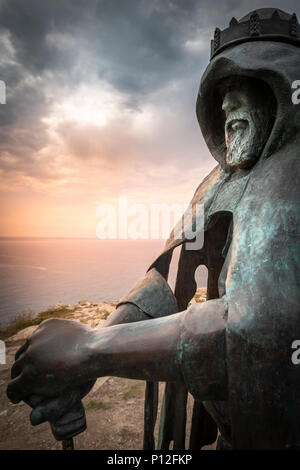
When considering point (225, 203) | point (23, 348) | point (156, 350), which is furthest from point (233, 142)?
point (23, 348)

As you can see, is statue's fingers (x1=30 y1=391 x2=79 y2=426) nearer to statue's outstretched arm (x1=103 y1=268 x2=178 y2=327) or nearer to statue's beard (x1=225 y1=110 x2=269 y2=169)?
statue's outstretched arm (x1=103 y1=268 x2=178 y2=327)

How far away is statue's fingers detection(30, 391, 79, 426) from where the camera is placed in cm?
86

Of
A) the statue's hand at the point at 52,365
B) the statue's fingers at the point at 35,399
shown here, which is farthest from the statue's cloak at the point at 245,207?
the statue's fingers at the point at 35,399

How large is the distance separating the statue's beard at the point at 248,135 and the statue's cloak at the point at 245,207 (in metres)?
0.09

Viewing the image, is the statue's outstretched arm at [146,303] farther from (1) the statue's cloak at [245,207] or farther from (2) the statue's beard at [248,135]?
(2) the statue's beard at [248,135]

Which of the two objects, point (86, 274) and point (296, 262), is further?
point (86, 274)

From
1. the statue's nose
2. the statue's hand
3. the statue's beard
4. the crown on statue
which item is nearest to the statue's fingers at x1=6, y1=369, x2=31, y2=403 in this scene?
the statue's hand

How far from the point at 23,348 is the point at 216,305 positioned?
74cm

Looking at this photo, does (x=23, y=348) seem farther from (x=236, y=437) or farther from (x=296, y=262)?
(x=296, y=262)

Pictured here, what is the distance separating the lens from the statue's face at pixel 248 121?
3.63ft

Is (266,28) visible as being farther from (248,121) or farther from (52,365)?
(52,365)

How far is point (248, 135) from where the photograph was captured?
3.64 feet

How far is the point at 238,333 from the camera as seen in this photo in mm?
698

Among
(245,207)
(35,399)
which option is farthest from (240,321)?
(35,399)
